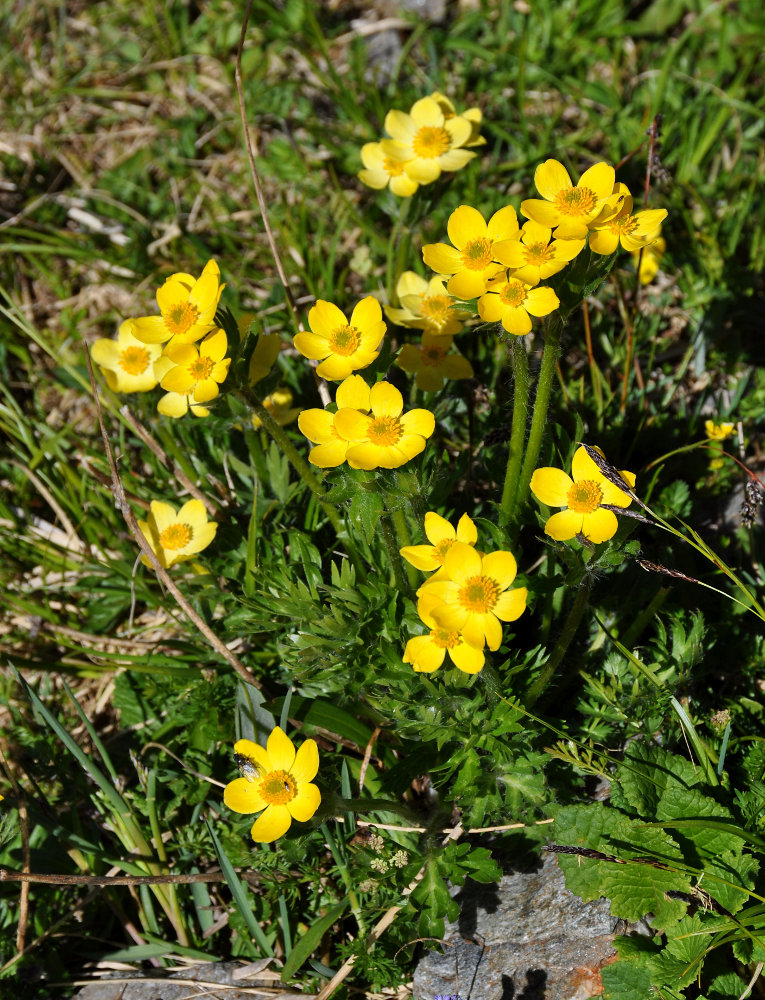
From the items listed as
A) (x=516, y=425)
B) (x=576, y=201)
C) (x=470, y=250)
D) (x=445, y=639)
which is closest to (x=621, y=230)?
(x=576, y=201)

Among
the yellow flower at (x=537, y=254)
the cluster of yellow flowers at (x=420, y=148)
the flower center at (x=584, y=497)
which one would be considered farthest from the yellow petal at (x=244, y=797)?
the cluster of yellow flowers at (x=420, y=148)

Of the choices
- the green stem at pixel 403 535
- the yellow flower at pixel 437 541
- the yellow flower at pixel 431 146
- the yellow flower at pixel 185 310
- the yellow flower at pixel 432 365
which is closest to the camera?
the yellow flower at pixel 437 541

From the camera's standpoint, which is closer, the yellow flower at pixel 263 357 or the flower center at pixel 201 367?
the flower center at pixel 201 367

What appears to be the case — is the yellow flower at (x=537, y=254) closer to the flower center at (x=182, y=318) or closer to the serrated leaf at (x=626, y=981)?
the flower center at (x=182, y=318)

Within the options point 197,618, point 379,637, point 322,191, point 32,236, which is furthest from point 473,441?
point 32,236

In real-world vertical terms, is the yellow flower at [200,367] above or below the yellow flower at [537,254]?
below

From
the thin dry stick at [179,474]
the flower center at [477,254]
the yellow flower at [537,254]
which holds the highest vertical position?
the yellow flower at [537,254]

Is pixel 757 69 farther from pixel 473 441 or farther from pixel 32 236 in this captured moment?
pixel 32 236

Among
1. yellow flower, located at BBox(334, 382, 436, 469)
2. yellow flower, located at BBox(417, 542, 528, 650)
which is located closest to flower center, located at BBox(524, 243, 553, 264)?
yellow flower, located at BBox(334, 382, 436, 469)
